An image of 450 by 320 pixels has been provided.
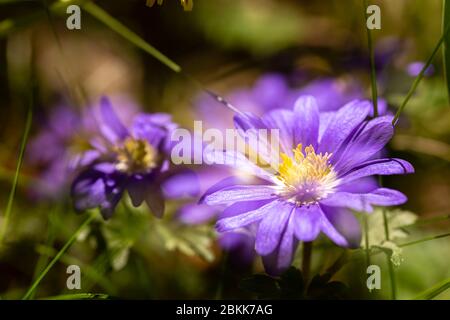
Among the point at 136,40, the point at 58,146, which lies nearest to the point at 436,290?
the point at 136,40

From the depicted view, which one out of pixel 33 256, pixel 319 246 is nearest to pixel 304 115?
pixel 319 246

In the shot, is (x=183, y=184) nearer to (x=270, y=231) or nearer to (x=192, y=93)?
(x=270, y=231)

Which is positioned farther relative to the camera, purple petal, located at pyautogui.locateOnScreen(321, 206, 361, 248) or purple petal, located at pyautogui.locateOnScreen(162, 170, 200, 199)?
purple petal, located at pyautogui.locateOnScreen(162, 170, 200, 199)

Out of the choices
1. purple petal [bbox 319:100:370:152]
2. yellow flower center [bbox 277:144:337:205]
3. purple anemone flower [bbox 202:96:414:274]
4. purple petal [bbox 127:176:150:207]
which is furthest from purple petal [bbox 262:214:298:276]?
purple petal [bbox 127:176:150:207]

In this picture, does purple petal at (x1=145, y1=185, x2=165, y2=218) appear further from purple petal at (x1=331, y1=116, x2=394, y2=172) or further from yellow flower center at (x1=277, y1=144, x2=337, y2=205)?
purple petal at (x1=331, y1=116, x2=394, y2=172)

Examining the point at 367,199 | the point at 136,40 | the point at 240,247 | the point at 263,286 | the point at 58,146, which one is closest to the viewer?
the point at 367,199

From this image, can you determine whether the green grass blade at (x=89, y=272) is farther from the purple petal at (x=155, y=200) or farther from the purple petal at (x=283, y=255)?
the purple petal at (x=283, y=255)

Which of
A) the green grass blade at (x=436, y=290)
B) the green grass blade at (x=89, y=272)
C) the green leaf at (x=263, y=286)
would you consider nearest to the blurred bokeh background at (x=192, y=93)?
the green grass blade at (x=89, y=272)
